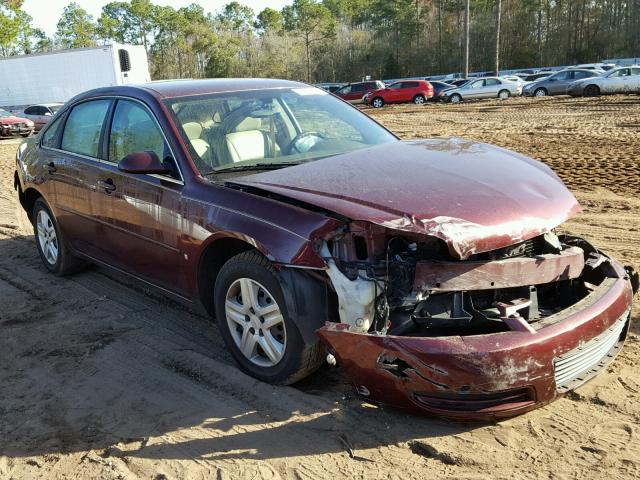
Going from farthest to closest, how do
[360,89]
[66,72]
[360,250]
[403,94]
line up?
[360,89]
[403,94]
[66,72]
[360,250]

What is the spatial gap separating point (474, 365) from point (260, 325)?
1.29 m

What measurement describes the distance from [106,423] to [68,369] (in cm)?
82

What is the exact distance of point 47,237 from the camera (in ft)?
19.2

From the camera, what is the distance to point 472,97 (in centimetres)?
3259

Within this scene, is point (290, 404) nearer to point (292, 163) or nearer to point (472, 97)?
point (292, 163)

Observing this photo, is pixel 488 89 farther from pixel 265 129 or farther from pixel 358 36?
pixel 358 36

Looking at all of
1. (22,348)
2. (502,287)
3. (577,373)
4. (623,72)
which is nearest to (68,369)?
(22,348)

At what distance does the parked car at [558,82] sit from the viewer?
3044 cm

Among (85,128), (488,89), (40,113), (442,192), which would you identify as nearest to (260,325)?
(442,192)

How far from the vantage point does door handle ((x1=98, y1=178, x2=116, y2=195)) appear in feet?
14.6

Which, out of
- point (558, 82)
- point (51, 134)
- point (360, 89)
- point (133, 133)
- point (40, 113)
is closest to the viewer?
point (133, 133)

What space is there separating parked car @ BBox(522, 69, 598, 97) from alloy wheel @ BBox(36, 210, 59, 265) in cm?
2945

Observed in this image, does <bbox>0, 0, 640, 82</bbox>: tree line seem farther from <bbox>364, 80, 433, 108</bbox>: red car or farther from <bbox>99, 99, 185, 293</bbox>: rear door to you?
<bbox>99, 99, 185, 293</bbox>: rear door

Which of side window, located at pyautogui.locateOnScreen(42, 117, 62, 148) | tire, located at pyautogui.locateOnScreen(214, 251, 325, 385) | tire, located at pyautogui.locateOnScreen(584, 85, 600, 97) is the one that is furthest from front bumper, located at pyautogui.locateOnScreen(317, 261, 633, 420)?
tire, located at pyautogui.locateOnScreen(584, 85, 600, 97)
